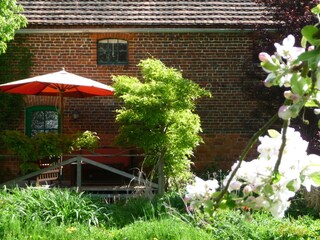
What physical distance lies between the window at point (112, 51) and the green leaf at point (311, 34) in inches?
536

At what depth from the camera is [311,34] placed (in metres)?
1.21

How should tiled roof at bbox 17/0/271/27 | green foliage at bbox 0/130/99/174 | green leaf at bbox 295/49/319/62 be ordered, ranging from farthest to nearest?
tiled roof at bbox 17/0/271/27 < green foliage at bbox 0/130/99/174 < green leaf at bbox 295/49/319/62

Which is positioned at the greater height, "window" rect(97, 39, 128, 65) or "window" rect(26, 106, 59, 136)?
"window" rect(97, 39, 128, 65)

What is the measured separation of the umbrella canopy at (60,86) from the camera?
11328mm

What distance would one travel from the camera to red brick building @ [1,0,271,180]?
14.5 meters

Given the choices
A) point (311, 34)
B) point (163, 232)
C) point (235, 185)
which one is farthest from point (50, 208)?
point (311, 34)

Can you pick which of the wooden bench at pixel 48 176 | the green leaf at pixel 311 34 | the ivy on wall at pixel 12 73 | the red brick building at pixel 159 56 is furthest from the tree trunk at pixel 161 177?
the green leaf at pixel 311 34

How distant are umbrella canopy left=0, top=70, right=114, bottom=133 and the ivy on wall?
61.7 inches

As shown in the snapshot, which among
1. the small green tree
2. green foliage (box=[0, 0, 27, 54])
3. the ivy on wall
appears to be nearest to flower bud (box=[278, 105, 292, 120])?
the small green tree

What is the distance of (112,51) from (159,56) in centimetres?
126

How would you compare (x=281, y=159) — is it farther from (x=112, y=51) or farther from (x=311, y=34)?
(x=112, y=51)

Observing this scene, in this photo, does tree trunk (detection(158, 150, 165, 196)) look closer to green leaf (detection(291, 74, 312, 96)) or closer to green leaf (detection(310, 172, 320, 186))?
green leaf (detection(310, 172, 320, 186))

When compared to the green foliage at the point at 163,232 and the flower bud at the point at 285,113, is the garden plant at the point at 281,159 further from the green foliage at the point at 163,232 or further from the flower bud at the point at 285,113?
the green foliage at the point at 163,232

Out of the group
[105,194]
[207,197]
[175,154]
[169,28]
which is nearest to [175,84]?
[175,154]
